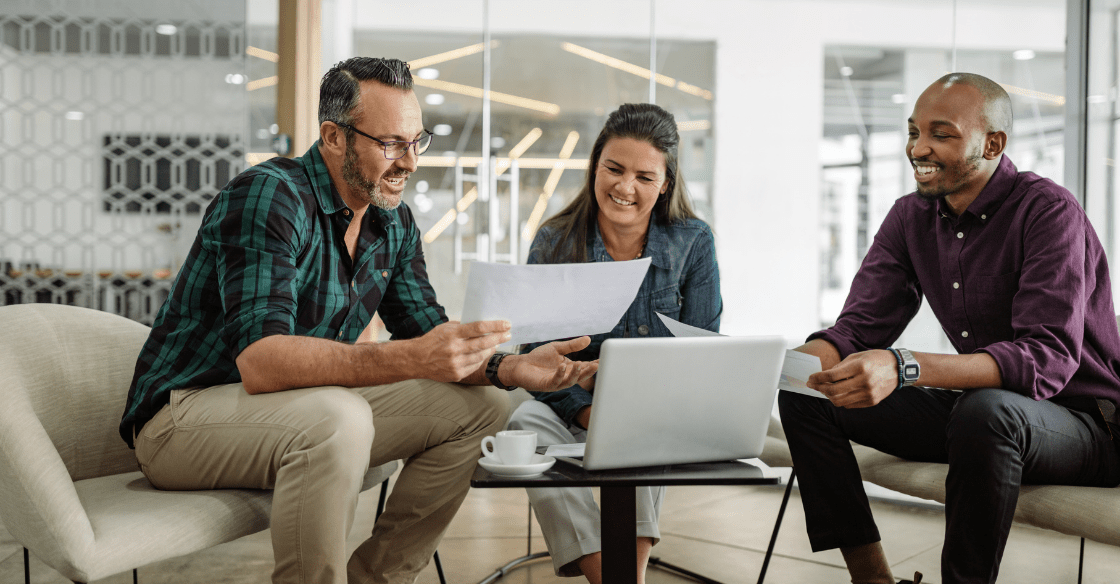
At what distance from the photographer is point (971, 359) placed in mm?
1497

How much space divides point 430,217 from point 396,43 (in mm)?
836

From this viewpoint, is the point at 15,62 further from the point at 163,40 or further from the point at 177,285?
the point at 177,285

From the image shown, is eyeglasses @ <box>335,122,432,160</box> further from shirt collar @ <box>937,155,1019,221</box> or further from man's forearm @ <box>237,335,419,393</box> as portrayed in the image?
shirt collar @ <box>937,155,1019,221</box>

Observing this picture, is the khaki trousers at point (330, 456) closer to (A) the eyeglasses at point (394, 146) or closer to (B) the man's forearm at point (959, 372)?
(A) the eyeglasses at point (394, 146)

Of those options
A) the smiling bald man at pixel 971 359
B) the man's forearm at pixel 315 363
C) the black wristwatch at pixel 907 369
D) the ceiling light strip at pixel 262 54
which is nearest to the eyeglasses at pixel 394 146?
the man's forearm at pixel 315 363

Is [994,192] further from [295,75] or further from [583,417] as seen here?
[295,75]

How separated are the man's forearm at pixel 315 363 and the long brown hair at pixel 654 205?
2.38ft

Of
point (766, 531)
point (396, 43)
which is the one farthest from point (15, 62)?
point (766, 531)

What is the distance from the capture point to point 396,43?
3785 millimetres

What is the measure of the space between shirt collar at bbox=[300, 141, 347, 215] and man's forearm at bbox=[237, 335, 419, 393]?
0.34 meters

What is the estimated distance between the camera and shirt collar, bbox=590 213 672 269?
6.45ft

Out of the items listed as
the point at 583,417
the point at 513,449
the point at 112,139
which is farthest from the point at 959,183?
the point at 112,139

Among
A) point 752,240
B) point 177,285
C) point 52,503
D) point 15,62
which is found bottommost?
point 52,503

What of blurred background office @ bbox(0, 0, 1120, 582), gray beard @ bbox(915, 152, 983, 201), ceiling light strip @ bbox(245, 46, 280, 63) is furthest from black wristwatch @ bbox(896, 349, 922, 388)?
ceiling light strip @ bbox(245, 46, 280, 63)
